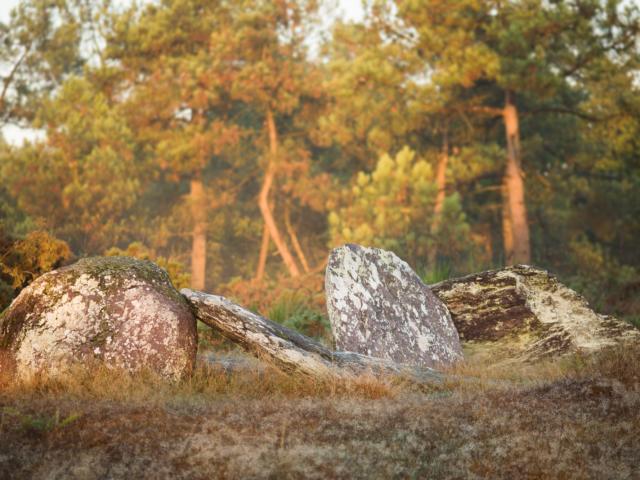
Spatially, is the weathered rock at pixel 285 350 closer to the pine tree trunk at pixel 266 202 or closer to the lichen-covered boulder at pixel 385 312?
the lichen-covered boulder at pixel 385 312

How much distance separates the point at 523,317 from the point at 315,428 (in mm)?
5268

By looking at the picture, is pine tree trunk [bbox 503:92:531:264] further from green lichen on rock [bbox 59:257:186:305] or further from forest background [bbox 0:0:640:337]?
green lichen on rock [bbox 59:257:186:305]

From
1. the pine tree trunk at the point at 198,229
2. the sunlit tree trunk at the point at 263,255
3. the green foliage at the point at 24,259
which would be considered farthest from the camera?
the sunlit tree trunk at the point at 263,255

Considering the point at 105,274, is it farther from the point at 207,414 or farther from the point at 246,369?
the point at 207,414

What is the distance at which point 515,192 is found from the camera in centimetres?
2222

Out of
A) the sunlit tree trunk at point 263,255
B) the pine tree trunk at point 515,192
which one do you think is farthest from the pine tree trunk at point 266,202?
the pine tree trunk at point 515,192

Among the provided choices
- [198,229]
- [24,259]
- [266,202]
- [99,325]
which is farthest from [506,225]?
[99,325]

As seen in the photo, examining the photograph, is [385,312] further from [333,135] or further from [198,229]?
[198,229]

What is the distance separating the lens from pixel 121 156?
84.0 feet

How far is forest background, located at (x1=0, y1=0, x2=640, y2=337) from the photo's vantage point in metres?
20.8

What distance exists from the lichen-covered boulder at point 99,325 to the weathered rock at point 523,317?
13.2ft

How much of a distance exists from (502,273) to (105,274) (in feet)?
17.3

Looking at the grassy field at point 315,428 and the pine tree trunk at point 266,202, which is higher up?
the pine tree trunk at point 266,202

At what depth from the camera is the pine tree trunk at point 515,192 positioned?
21.8 meters
